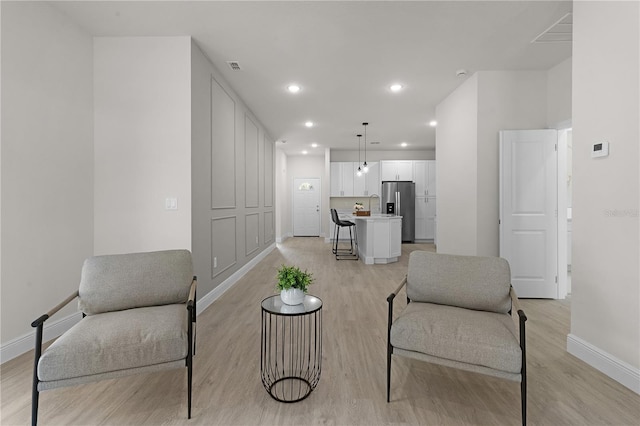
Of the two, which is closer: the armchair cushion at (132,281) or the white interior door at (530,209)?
the armchair cushion at (132,281)

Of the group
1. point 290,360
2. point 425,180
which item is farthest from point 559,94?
point 425,180

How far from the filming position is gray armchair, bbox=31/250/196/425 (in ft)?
4.89

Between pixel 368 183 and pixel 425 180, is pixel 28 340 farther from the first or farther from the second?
pixel 425 180

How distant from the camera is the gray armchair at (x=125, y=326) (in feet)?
4.89

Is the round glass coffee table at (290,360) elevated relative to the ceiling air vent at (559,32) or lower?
lower

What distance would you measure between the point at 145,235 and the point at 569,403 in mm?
3518

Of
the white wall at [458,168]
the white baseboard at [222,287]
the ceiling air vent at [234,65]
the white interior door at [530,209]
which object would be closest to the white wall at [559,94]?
the white interior door at [530,209]

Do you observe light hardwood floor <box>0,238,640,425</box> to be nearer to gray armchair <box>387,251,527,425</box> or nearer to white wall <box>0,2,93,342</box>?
gray armchair <box>387,251,527,425</box>

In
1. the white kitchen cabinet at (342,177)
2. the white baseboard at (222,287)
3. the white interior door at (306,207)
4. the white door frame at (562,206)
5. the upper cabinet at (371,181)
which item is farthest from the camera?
the white interior door at (306,207)

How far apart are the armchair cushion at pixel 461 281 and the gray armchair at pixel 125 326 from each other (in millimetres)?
1479

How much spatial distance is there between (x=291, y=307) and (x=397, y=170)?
7715 millimetres

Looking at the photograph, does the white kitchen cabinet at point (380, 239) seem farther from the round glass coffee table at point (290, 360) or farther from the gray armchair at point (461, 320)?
the gray armchair at point (461, 320)

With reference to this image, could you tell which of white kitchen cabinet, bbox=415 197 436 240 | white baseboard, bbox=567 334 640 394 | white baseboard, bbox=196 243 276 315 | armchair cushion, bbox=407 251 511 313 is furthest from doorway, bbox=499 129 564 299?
white kitchen cabinet, bbox=415 197 436 240

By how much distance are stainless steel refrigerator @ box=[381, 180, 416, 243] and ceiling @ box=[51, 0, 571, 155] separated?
12.8ft
